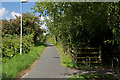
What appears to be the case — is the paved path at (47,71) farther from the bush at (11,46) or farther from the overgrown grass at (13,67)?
the bush at (11,46)

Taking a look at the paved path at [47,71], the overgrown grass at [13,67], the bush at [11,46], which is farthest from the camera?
the bush at [11,46]

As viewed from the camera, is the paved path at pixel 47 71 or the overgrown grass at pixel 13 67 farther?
the paved path at pixel 47 71

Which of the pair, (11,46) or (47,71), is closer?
(47,71)

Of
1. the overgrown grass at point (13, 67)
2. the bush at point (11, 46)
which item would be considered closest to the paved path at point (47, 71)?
the overgrown grass at point (13, 67)

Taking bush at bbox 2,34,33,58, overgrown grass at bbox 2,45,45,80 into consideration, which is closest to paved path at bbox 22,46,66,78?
overgrown grass at bbox 2,45,45,80

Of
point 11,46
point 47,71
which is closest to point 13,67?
point 47,71

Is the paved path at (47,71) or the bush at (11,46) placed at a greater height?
the bush at (11,46)

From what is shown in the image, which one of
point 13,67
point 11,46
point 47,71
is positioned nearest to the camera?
point 13,67

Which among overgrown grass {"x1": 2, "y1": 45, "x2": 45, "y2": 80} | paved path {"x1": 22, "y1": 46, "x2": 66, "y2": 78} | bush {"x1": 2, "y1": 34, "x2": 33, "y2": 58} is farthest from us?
bush {"x1": 2, "y1": 34, "x2": 33, "y2": 58}

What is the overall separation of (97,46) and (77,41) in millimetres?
1418

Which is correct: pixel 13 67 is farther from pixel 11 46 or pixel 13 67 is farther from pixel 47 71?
pixel 11 46

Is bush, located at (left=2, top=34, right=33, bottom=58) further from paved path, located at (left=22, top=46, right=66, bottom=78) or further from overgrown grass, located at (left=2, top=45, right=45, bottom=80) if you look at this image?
paved path, located at (left=22, top=46, right=66, bottom=78)

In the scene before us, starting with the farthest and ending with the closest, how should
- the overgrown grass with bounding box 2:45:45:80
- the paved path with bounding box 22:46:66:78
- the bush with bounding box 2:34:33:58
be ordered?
the bush with bounding box 2:34:33:58 < the paved path with bounding box 22:46:66:78 < the overgrown grass with bounding box 2:45:45:80

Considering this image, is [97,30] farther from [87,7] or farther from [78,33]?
[87,7]
